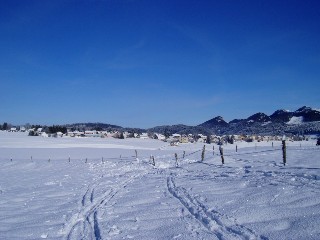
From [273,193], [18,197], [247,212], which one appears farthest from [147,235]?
[18,197]

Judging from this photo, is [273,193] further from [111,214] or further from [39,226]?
[39,226]

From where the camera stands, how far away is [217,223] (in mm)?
8836

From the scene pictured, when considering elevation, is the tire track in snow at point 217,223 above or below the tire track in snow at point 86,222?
above

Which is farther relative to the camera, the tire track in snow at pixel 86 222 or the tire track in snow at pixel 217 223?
the tire track in snow at pixel 86 222

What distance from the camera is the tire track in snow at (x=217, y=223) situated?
25.4 feet

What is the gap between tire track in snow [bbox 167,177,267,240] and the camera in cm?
773

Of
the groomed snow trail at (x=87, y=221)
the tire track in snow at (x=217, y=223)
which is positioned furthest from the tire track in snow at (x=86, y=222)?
the tire track in snow at (x=217, y=223)

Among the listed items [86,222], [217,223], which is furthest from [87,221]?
[217,223]

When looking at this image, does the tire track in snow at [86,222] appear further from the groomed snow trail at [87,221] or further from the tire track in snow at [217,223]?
the tire track in snow at [217,223]

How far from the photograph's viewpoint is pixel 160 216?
10320mm

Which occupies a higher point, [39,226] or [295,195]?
[295,195]

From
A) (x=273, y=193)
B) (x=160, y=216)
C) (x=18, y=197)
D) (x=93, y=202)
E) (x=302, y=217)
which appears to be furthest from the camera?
(x=18, y=197)

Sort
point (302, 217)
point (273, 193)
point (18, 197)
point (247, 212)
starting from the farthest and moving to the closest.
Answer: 1. point (18, 197)
2. point (273, 193)
3. point (247, 212)
4. point (302, 217)

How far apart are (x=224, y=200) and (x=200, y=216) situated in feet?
6.34
